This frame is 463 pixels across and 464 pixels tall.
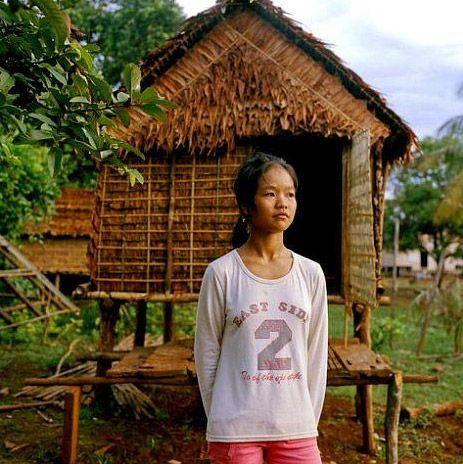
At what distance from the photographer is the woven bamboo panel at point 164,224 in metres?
5.73

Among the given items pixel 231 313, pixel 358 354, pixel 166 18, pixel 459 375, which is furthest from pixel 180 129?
pixel 166 18

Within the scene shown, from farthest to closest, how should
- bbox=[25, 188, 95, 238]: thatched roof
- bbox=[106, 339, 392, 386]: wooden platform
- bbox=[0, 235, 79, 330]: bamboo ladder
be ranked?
bbox=[25, 188, 95, 238]: thatched roof
bbox=[0, 235, 79, 330]: bamboo ladder
bbox=[106, 339, 392, 386]: wooden platform

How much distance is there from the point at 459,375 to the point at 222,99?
21.5ft

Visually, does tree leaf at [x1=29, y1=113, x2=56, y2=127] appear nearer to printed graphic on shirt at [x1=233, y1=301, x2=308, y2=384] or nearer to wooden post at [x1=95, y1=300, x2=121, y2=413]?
printed graphic on shirt at [x1=233, y1=301, x2=308, y2=384]

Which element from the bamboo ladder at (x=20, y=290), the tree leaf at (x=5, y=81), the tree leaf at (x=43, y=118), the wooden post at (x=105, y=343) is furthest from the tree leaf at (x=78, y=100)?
the bamboo ladder at (x=20, y=290)

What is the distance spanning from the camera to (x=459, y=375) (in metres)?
9.42

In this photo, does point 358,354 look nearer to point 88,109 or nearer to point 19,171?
point 88,109

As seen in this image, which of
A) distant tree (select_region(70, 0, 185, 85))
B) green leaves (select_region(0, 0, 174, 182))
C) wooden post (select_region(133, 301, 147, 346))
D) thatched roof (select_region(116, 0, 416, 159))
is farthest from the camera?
distant tree (select_region(70, 0, 185, 85))

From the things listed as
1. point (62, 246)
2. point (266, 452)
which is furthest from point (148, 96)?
point (62, 246)

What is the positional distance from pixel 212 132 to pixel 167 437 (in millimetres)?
3220

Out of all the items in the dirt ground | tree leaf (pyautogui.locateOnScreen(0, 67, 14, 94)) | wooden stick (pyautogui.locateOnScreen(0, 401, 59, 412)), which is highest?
tree leaf (pyautogui.locateOnScreen(0, 67, 14, 94))

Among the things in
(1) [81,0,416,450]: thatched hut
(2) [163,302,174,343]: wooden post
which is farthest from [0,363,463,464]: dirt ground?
(2) [163,302,174,343]: wooden post

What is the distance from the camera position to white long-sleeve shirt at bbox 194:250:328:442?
2.22 meters

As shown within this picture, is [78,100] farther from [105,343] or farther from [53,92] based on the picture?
[105,343]
